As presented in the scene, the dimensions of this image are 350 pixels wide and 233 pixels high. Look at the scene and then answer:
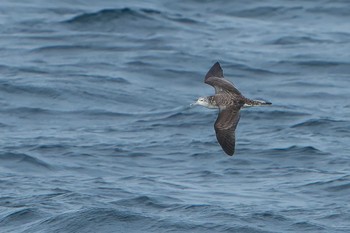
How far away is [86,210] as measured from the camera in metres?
15.7

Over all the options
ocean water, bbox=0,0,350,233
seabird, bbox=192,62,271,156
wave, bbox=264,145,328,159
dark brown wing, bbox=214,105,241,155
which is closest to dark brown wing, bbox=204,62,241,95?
seabird, bbox=192,62,271,156

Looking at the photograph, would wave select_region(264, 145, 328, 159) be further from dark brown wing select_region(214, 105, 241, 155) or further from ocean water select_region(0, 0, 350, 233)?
dark brown wing select_region(214, 105, 241, 155)

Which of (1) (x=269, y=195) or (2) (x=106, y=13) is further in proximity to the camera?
(2) (x=106, y=13)

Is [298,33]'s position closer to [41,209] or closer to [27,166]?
[27,166]

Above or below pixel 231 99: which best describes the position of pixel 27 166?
below

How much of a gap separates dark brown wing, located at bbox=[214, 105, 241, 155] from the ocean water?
1855 millimetres

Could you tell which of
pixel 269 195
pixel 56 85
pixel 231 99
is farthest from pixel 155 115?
pixel 231 99

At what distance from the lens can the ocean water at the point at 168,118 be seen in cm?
1594

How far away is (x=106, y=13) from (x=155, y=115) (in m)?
6.80

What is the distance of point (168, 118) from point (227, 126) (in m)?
6.60

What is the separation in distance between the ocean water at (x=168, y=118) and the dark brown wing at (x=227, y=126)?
73.0 inches

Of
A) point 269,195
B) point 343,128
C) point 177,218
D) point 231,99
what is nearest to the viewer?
point 231,99

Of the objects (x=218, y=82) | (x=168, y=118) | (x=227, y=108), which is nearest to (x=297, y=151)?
(x=168, y=118)

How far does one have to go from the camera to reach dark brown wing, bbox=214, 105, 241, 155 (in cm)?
1355
